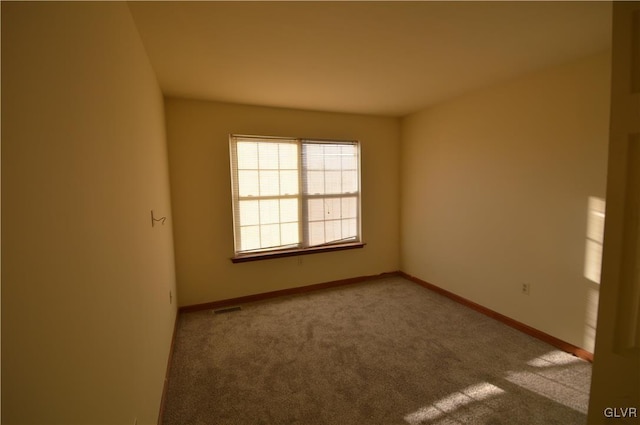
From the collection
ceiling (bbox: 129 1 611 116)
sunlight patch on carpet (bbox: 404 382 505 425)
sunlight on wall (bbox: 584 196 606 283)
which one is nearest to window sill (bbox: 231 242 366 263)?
ceiling (bbox: 129 1 611 116)

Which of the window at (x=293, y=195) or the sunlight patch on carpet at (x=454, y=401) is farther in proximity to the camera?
the window at (x=293, y=195)

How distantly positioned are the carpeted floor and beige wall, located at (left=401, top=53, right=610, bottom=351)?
0.42 meters

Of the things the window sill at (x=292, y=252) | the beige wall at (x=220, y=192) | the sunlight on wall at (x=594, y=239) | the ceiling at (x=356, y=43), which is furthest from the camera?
the window sill at (x=292, y=252)

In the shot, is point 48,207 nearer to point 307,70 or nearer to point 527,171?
point 307,70

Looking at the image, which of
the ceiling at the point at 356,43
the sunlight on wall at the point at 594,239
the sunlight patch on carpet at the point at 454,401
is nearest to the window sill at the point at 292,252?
the ceiling at the point at 356,43

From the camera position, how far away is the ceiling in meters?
1.55

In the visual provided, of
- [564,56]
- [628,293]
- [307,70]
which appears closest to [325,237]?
[307,70]

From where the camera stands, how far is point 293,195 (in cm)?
360

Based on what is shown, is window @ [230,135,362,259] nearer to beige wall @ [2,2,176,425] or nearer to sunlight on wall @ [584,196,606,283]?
beige wall @ [2,2,176,425]

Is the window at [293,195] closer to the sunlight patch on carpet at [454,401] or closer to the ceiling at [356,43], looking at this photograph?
the ceiling at [356,43]

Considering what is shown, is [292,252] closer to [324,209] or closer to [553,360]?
[324,209]

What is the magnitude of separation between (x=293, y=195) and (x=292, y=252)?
28.4 inches

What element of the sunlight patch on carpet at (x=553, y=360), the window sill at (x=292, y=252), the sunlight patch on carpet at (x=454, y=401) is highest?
the window sill at (x=292, y=252)

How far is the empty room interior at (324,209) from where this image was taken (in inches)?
26.4
